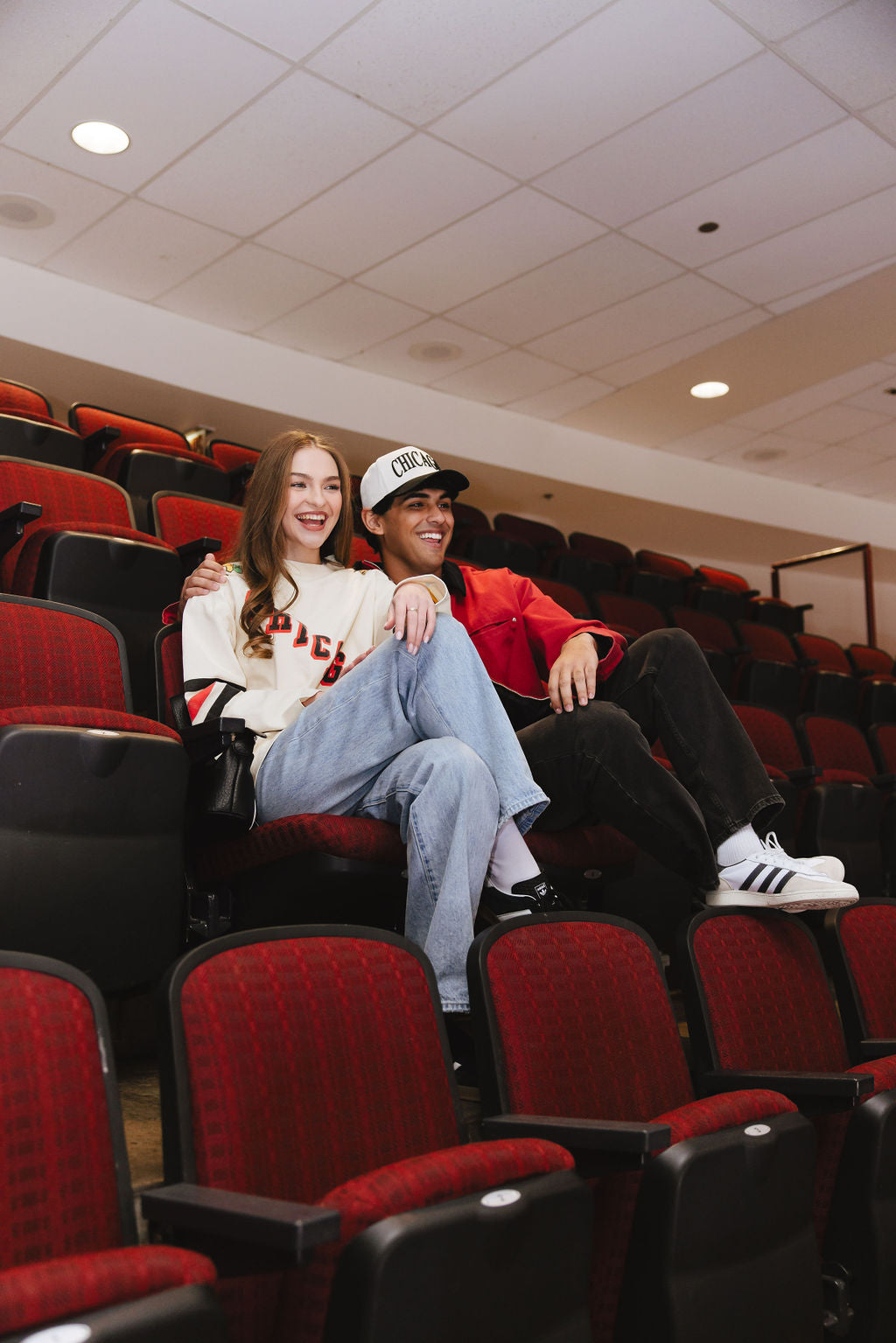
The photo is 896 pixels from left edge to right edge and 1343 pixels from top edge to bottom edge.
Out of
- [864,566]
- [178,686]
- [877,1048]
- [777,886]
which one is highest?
[864,566]

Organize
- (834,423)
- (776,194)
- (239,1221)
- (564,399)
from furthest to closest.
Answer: (834,423) < (564,399) < (776,194) < (239,1221)

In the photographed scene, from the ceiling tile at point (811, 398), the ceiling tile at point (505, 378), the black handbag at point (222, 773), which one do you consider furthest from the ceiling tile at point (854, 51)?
the black handbag at point (222, 773)

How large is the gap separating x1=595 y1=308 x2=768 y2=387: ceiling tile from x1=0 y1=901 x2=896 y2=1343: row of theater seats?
243 cm

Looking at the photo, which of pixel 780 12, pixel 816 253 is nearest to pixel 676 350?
pixel 816 253

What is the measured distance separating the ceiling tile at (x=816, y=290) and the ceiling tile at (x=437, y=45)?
3.79 feet

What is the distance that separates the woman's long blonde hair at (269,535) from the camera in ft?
3.70


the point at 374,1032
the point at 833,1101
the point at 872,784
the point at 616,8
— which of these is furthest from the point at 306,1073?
the point at 616,8

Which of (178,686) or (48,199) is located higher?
(48,199)

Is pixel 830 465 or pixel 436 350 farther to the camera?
pixel 830 465

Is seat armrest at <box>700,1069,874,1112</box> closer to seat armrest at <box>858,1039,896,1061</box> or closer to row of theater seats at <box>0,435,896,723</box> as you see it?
seat armrest at <box>858,1039,896,1061</box>

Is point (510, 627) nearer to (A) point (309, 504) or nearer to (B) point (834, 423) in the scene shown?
(A) point (309, 504)

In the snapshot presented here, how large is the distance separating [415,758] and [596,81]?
1.62 metres

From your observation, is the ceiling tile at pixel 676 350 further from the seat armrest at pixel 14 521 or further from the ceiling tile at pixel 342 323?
the seat armrest at pixel 14 521

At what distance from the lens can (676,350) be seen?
124 inches
